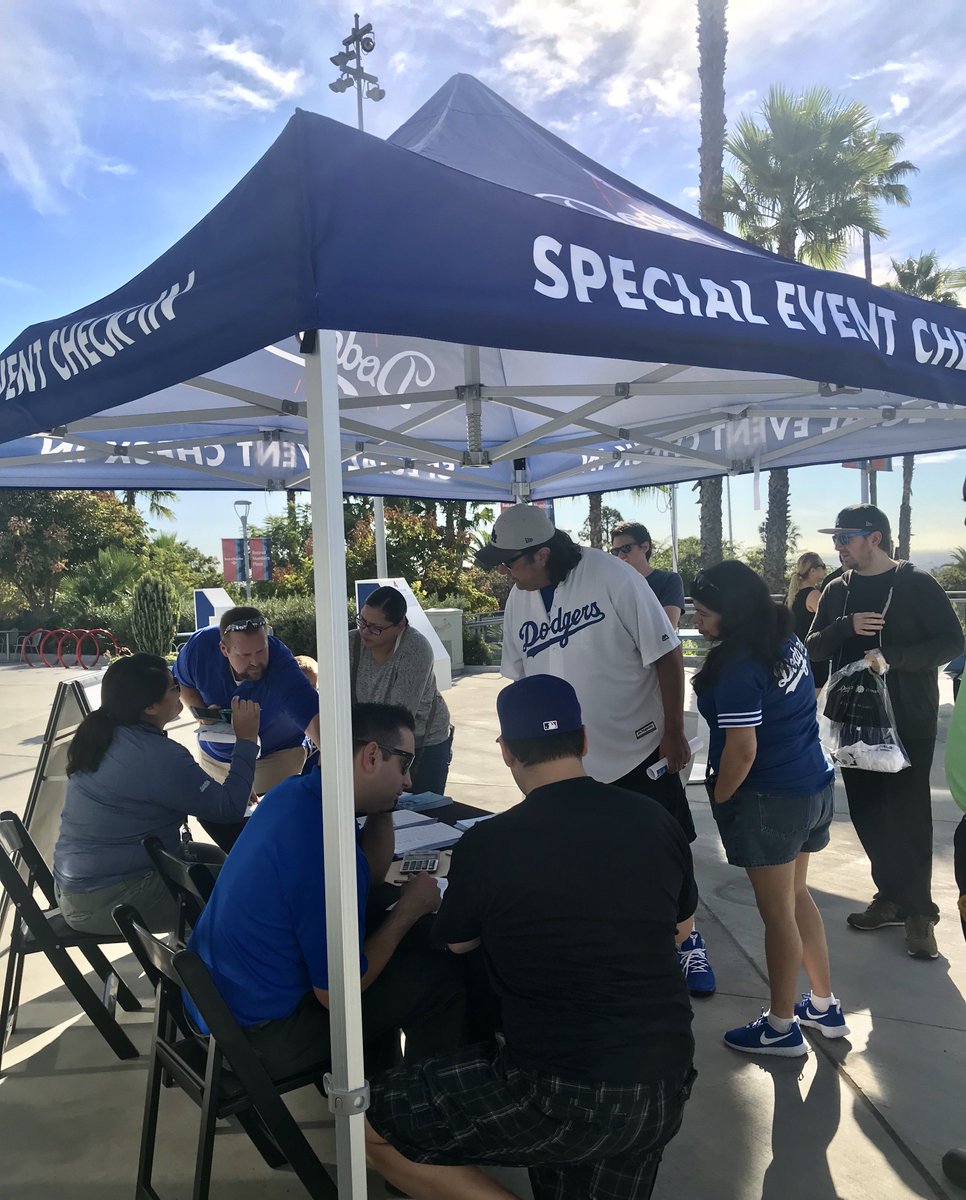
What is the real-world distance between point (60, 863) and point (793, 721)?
2.41 metres

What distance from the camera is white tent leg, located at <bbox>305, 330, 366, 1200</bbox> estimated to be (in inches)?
66.5

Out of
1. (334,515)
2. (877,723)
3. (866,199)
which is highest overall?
(866,199)

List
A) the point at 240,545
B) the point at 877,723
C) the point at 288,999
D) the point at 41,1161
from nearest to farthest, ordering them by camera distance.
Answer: the point at 288,999
the point at 41,1161
the point at 877,723
the point at 240,545

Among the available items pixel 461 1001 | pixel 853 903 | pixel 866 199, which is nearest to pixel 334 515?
pixel 461 1001

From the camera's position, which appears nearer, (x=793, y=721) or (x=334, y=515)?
(x=334, y=515)

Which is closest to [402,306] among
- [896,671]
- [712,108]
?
[896,671]

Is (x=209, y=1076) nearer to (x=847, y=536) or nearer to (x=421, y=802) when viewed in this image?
(x=421, y=802)

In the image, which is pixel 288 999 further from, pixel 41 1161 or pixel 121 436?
pixel 121 436

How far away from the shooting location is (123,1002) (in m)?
3.16

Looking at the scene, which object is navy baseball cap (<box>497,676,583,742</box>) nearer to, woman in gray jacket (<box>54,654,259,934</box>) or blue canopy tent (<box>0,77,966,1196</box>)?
blue canopy tent (<box>0,77,966,1196</box>)

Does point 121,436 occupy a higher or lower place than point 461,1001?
higher

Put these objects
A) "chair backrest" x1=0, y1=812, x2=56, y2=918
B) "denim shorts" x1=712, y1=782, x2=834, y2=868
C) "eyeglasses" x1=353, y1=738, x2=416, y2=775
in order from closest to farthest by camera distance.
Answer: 1. "eyeglasses" x1=353, y1=738, x2=416, y2=775
2. "chair backrest" x1=0, y1=812, x2=56, y2=918
3. "denim shorts" x1=712, y1=782, x2=834, y2=868

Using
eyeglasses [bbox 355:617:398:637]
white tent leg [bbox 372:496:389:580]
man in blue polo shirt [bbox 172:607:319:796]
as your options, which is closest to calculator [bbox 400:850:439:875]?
man in blue polo shirt [bbox 172:607:319:796]

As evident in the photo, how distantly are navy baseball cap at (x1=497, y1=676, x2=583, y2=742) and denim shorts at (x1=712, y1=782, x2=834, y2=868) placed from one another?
3.60 feet
